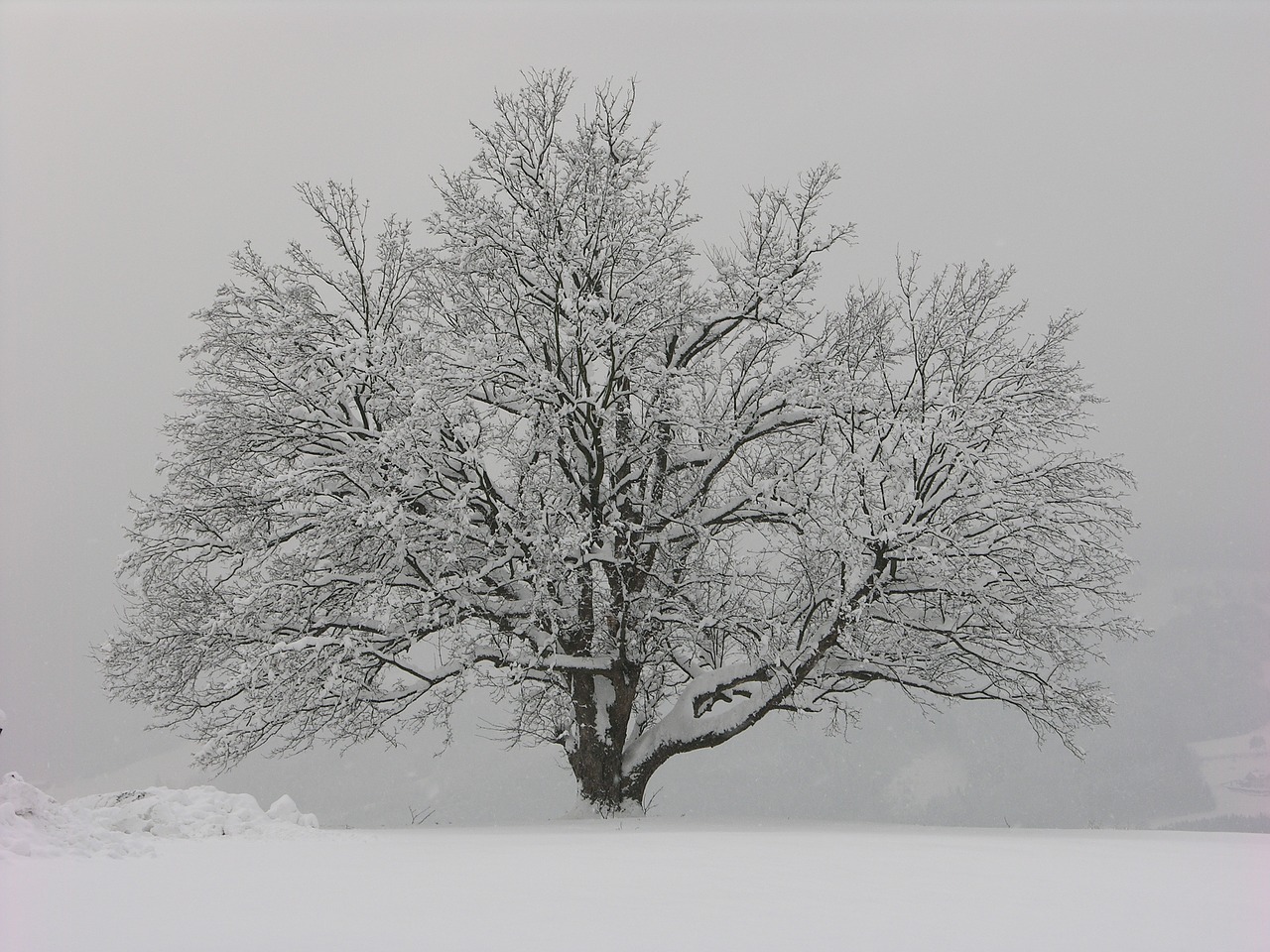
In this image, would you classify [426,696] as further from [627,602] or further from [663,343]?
[663,343]

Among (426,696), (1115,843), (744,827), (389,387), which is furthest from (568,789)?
(1115,843)

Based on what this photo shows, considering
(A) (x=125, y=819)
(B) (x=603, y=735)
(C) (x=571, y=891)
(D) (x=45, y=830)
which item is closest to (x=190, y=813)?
(A) (x=125, y=819)

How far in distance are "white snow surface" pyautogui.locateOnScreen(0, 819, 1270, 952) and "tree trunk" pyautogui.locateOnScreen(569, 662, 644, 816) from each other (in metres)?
5.66

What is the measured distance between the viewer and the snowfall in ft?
13.7

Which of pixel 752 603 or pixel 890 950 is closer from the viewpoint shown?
pixel 890 950

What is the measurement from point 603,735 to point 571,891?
8481 mm

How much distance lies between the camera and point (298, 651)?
480 inches

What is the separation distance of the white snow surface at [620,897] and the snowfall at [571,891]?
0.02m

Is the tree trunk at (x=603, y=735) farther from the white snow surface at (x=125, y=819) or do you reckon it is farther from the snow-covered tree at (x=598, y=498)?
the white snow surface at (x=125, y=819)

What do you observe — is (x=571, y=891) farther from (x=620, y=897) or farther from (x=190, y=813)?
(x=190, y=813)

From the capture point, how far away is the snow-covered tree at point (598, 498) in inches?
466

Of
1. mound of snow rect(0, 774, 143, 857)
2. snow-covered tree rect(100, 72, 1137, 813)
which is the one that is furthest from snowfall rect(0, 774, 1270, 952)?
snow-covered tree rect(100, 72, 1137, 813)

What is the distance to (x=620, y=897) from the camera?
16.2 feet

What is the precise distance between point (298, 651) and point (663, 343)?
20.6 ft
